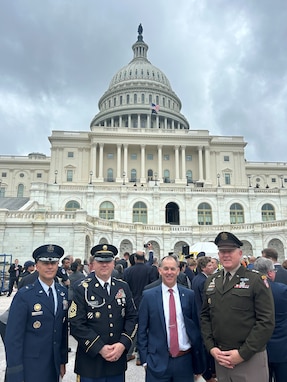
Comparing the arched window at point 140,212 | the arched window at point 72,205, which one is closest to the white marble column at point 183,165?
the arched window at point 140,212

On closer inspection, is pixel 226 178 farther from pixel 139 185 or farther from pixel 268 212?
pixel 268 212

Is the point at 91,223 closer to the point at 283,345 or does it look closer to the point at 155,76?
the point at 283,345

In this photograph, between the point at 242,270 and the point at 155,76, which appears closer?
the point at 242,270

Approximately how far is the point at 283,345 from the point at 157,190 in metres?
40.3

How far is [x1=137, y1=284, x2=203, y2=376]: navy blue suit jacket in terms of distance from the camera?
431cm

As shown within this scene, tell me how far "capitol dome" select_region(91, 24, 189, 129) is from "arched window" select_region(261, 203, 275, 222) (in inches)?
1906

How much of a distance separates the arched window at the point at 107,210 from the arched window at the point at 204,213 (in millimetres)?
12079

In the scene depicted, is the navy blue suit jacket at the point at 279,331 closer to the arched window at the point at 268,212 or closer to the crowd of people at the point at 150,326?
the crowd of people at the point at 150,326

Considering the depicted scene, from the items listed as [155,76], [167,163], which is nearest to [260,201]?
[167,163]

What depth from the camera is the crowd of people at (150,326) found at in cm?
395

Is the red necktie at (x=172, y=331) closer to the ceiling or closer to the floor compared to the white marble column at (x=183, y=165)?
closer to the floor

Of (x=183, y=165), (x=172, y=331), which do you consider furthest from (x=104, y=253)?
(x=183, y=165)

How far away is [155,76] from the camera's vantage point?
10619 centimetres

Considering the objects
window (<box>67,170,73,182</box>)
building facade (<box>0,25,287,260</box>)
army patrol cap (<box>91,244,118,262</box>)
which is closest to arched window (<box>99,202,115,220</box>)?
building facade (<box>0,25,287,260</box>)
